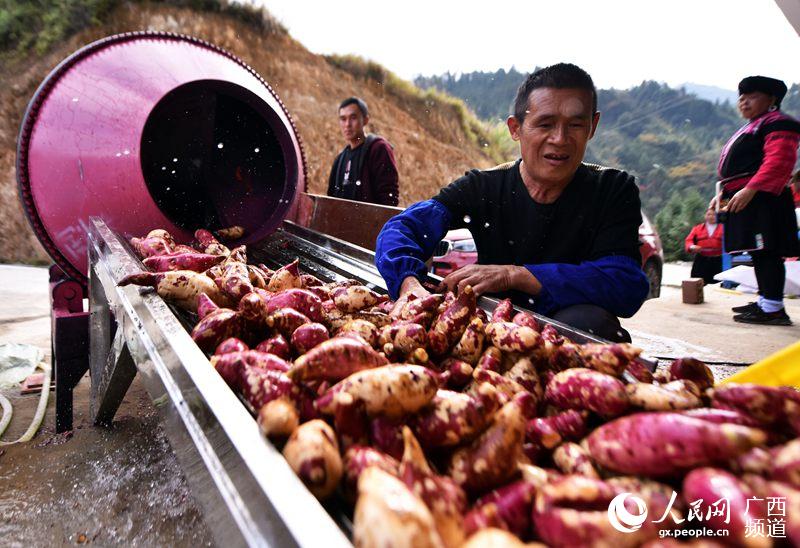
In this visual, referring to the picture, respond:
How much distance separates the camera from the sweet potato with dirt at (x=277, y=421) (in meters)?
0.80

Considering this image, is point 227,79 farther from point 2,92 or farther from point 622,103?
point 622,103

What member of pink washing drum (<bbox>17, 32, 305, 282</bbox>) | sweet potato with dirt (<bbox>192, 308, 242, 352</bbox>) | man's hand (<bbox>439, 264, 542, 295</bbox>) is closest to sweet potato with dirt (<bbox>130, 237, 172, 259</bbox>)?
pink washing drum (<bbox>17, 32, 305, 282</bbox>)

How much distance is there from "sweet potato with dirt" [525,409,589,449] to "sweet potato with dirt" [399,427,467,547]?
24 centimetres

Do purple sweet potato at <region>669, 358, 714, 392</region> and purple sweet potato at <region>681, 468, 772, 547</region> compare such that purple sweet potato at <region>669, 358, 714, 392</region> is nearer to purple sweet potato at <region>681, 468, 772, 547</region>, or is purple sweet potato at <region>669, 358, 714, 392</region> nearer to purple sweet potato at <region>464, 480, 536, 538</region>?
purple sweet potato at <region>681, 468, 772, 547</region>

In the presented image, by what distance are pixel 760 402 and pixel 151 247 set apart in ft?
8.05

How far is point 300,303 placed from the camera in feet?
5.21

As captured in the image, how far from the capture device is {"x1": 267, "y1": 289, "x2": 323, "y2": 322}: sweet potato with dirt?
5.18ft

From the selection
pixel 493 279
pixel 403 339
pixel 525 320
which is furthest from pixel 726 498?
pixel 493 279

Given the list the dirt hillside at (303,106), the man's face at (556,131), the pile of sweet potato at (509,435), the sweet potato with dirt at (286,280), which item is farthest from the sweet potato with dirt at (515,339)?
the dirt hillside at (303,106)

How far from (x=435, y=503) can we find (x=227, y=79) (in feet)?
10.4

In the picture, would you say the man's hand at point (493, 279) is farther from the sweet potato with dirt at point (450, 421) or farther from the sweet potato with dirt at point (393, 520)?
the sweet potato with dirt at point (393, 520)

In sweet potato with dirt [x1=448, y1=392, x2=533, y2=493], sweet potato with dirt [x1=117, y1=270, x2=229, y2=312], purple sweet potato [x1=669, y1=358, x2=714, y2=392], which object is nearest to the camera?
sweet potato with dirt [x1=448, y1=392, x2=533, y2=493]

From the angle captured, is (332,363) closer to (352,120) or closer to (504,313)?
(504,313)

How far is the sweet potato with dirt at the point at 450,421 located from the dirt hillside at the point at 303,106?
13470 mm
